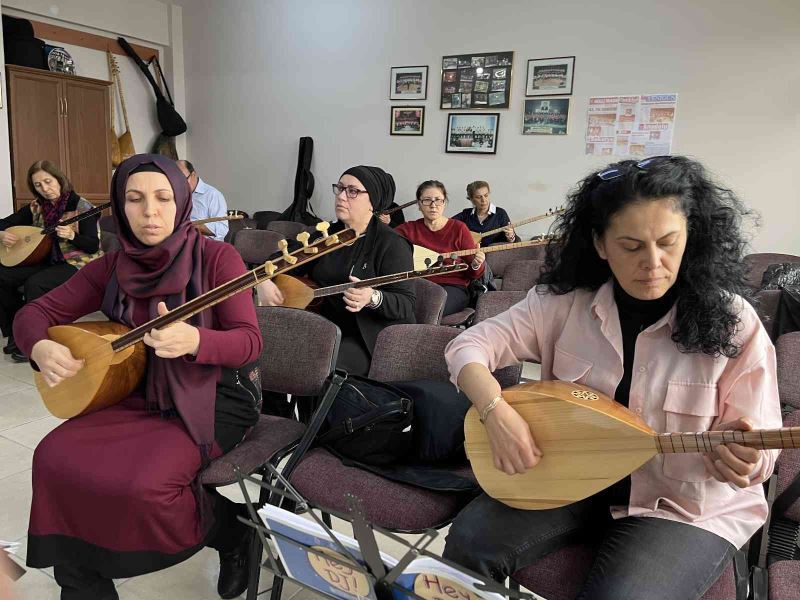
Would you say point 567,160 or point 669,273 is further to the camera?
point 567,160

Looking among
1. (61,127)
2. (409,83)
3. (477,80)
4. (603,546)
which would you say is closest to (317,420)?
(603,546)

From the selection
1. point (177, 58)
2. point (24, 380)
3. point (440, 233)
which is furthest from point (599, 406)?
point (177, 58)

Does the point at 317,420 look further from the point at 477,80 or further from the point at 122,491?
the point at 477,80

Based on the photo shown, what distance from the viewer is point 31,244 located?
3.67 m

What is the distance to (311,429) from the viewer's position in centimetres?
155

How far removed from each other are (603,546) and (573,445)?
0.63 ft

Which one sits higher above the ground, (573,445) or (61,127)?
(61,127)

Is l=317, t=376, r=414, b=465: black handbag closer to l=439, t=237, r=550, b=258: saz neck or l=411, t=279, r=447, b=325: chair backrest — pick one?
l=411, t=279, r=447, b=325: chair backrest

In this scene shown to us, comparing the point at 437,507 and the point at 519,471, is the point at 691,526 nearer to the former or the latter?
the point at 519,471

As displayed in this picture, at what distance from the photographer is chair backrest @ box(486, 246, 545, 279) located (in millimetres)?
4160

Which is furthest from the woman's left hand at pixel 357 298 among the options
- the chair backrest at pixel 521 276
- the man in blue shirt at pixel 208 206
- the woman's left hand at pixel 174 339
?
the man in blue shirt at pixel 208 206

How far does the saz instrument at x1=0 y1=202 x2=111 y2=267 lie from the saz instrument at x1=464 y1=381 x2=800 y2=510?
3.31 meters

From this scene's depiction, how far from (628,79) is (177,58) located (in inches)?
199

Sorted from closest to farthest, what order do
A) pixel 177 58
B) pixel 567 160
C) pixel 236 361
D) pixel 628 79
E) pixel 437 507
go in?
pixel 437 507
pixel 236 361
pixel 628 79
pixel 567 160
pixel 177 58
